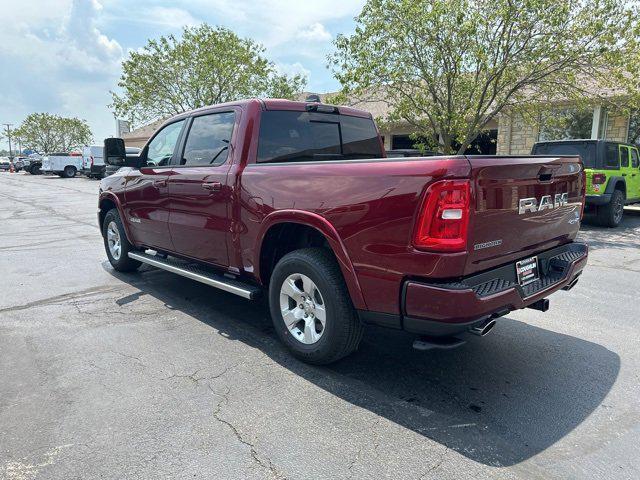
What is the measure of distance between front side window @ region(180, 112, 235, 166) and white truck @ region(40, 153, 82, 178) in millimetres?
36668

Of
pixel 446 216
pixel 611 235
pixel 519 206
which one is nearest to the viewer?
pixel 446 216

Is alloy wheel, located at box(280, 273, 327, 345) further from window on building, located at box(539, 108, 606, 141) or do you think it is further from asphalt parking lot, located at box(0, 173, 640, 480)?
window on building, located at box(539, 108, 606, 141)

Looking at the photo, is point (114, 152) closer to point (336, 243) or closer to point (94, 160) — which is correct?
point (336, 243)

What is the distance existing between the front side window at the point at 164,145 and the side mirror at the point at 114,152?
0.31 meters

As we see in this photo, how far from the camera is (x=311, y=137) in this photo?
447 centimetres

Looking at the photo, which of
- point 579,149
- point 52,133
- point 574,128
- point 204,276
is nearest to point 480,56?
point 579,149

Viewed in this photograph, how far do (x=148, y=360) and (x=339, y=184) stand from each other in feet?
6.71

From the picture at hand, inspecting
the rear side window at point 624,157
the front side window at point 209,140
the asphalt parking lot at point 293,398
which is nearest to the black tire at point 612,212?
the rear side window at point 624,157

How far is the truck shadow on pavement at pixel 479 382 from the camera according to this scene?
2.77m

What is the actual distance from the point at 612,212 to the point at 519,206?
9.13 metres

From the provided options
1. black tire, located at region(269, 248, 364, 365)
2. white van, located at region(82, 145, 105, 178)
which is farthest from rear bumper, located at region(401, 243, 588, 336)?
white van, located at region(82, 145, 105, 178)

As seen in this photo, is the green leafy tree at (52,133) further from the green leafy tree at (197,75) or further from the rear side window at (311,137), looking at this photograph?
the rear side window at (311,137)

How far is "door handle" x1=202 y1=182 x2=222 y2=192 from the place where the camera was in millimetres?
4178

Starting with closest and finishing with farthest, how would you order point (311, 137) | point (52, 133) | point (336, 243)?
1. point (336, 243)
2. point (311, 137)
3. point (52, 133)
